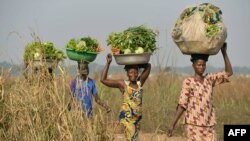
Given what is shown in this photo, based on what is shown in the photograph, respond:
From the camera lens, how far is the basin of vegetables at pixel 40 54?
5812 millimetres

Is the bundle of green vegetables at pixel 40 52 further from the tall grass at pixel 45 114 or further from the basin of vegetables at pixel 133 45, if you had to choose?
the basin of vegetables at pixel 133 45

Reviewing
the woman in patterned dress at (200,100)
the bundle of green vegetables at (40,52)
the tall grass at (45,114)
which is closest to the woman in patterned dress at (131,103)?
the tall grass at (45,114)

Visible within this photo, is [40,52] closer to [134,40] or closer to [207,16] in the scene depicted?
[134,40]

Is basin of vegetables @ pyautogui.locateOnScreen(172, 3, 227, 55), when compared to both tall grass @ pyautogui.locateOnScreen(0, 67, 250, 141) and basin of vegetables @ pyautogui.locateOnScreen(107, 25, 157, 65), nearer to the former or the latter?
basin of vegetables @ pyautogui.locateOnScreen(107, 25, 157, 65)

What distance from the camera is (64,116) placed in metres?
5.08

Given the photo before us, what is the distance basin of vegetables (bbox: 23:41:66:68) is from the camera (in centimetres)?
581

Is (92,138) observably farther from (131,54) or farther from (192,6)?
(192,6)

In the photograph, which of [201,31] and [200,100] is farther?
[200,100]

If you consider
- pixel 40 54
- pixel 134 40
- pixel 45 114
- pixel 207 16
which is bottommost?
pixel 45 114

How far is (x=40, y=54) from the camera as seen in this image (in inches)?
229

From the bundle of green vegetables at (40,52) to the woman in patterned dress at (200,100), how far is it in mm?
1725

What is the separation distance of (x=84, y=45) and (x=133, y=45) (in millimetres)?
891

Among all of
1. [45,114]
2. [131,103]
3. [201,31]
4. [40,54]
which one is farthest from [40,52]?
[201,31]

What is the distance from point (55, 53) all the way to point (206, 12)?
2.72 metres
